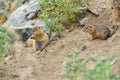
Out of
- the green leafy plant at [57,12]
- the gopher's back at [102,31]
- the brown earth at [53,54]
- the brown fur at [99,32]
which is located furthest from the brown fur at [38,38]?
the gopher's back at [102,31]

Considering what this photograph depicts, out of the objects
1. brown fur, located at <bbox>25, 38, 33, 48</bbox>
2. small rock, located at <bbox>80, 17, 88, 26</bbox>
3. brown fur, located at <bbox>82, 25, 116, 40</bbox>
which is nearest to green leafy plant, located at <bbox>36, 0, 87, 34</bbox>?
small rock, located at <bbox>80, 17, 88, 26</bbox>

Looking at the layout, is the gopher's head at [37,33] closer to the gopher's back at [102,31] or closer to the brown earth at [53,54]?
the brown earth at [53,54]

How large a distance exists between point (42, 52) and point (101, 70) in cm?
459

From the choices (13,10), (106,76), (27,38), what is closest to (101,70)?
(106,76)

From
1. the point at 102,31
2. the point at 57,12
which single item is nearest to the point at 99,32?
the point at 102,31

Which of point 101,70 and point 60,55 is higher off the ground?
point 101,70

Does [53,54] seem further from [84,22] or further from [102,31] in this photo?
[84,22]

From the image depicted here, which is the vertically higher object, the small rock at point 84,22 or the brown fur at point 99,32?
the brown fur at point 99,32

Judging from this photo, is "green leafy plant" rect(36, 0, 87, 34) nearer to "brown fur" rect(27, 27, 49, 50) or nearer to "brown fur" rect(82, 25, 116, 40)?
"brown fur" rect(27, 27, 49, 50)

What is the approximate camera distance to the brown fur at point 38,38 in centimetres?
738

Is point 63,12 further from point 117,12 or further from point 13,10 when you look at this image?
point 13,10

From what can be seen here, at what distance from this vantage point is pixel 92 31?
7.05 metres

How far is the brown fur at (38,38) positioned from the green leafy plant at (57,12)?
1.21ft

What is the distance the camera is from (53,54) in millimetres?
7176
